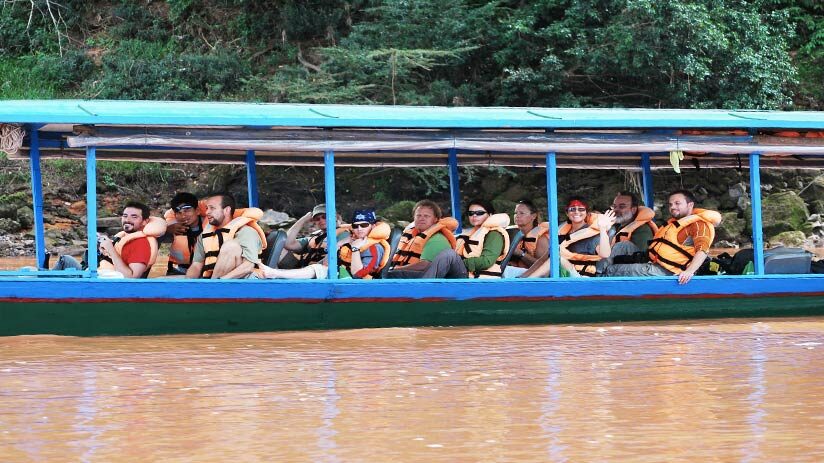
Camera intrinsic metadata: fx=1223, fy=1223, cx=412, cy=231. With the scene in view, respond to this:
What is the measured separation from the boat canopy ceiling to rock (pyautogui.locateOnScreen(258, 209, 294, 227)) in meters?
9.91

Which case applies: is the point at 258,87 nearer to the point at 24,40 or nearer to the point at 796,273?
the point at 24,40

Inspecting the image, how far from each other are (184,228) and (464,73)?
13.4 metres

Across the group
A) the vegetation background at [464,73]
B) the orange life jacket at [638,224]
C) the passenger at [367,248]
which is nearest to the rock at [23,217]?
the vegetation background at [464,73]

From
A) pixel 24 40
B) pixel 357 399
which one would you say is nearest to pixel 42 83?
pixel 24 40

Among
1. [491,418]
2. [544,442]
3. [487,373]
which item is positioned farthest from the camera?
[487,373]

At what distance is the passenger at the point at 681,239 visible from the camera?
912 cm

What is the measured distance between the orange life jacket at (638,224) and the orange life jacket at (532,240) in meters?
0.57

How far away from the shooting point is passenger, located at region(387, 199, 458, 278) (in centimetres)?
913

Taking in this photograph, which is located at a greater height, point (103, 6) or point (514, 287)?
point (103, 6)

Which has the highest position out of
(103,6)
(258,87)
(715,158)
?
(103,6)

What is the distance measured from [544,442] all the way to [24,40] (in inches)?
818

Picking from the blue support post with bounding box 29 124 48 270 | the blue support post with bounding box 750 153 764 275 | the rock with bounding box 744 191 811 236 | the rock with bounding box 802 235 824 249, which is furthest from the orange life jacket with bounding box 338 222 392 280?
the rock with bounding box 744 191 811 236

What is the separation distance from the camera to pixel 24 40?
24109 millimetres

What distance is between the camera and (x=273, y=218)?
20094mm
